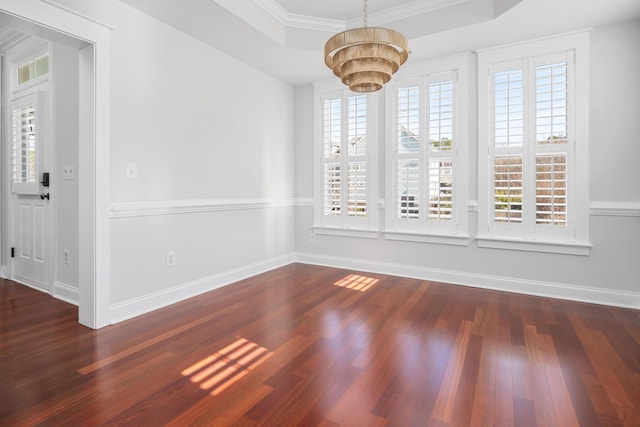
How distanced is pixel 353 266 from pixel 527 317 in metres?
2.19

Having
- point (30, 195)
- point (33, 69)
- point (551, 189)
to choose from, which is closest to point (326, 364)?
point (551, 189)

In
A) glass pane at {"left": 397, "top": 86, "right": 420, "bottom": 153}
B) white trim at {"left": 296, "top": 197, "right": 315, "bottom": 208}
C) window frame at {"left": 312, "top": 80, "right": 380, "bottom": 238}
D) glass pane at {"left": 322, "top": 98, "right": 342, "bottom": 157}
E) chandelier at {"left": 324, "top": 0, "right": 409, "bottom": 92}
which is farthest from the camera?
white trim at {"left": 296, "top": 197, "right": 315, "bottom": 208}

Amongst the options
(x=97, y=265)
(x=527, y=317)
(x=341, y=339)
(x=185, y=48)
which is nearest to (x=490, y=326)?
(x=527, y=317)

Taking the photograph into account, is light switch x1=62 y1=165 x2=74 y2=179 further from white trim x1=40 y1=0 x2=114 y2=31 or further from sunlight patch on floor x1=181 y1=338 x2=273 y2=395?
sunlight patch on floor x1=181 y1=338 x2=273 y2=395

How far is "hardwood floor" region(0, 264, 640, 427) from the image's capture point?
165cm

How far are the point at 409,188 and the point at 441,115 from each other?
36.2 inches

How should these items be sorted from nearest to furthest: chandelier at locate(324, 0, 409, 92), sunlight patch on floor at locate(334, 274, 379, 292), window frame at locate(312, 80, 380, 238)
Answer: chandelier at locate(324, 0, 409, 92), sunlight patch on floor at locate(334, 274, 379, 292), window frame at locate(312, 80, 380, 238)

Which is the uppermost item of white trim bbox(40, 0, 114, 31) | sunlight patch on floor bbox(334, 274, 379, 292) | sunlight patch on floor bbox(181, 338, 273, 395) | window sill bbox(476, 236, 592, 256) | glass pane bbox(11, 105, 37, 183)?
white trim bbox(40, 0, 114, 31)

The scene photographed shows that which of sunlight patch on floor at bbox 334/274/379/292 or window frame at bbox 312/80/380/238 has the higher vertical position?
window frame at bbox 312/80/380/238

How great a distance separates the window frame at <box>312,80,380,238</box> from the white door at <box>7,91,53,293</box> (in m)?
3.07

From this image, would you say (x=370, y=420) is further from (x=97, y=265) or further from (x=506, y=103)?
(x=506, y=103)

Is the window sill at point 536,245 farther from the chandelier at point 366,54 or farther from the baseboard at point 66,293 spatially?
the baseboard at point 66,293

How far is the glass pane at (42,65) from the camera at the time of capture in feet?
11.5

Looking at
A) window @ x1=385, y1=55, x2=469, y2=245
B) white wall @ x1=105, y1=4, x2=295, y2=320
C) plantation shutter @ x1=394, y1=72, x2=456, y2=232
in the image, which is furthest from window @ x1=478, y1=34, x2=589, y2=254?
white wall @ x1=105, y1=4, x2=295, y2=320
